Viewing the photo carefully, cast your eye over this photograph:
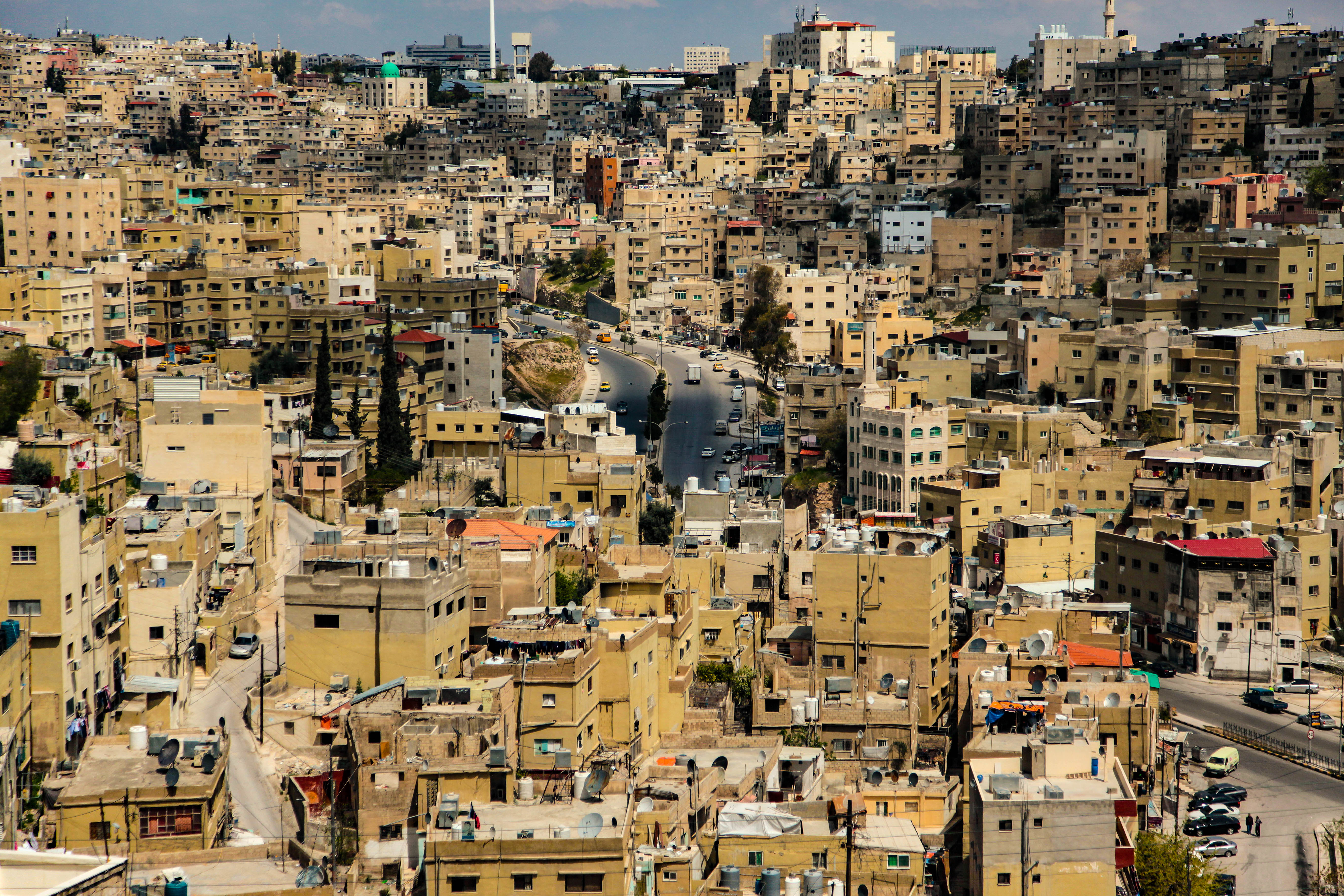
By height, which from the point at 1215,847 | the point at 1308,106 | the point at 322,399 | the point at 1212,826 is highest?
the point at 1308,106

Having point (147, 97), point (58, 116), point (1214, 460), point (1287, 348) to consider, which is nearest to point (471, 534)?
point (1214, 460)

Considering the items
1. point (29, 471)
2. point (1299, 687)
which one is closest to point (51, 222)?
point (29, 471)

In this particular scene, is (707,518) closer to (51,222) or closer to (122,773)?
(122,773)

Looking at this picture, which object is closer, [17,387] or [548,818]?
[548,818]

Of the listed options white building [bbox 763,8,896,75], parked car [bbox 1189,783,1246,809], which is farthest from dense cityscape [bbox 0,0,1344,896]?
white building [bbox 763,8,896,75]

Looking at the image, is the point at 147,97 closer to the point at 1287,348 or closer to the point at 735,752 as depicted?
the point at 1287,348

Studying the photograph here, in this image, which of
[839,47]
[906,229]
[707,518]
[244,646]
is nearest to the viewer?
[244,646]
